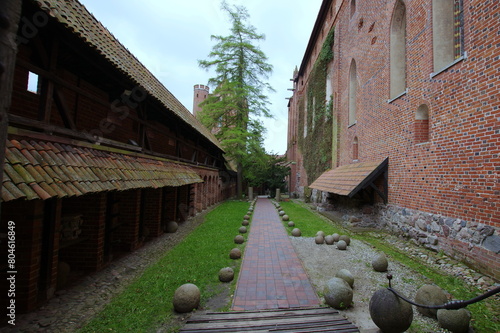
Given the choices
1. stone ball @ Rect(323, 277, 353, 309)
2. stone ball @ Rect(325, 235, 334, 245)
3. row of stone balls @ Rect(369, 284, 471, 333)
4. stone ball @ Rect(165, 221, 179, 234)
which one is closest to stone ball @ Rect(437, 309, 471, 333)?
row of stone balls @ Rect(369, 284, 471, 333)

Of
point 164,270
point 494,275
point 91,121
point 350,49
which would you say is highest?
point 350,49

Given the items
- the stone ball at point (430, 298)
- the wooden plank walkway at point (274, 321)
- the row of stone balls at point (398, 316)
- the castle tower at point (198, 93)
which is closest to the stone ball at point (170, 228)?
the wooden plank walkway at point (274, 321)

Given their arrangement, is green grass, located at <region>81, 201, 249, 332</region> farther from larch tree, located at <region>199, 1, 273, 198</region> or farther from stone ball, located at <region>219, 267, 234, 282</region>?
larch tree, located at <region>199, 1, 273, 198</region>

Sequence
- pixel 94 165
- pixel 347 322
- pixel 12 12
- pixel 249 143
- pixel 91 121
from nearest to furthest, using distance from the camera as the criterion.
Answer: pixel 12 12 → pixel 347 322 → pixel 94 165 → pixel 91 121 → pixel 249 143

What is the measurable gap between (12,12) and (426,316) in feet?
17.5

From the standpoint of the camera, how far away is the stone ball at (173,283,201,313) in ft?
12.4

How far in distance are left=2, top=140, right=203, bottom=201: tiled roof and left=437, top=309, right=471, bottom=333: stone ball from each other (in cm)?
523

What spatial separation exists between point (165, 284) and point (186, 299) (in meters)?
1.21

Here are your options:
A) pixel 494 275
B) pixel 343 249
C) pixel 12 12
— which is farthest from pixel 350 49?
pixel 12 12

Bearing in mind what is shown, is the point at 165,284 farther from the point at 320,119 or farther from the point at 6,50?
the point at 320,119

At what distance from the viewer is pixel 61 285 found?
4531mm

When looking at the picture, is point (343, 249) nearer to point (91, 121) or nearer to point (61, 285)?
point (61, 285)

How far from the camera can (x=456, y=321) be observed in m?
3.25

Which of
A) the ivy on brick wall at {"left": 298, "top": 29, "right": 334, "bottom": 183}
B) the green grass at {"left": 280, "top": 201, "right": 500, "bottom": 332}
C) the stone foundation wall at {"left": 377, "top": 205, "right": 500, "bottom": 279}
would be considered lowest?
the green grass at {"left": 280, "top": 201, "right": 500, "bottom": 332}
